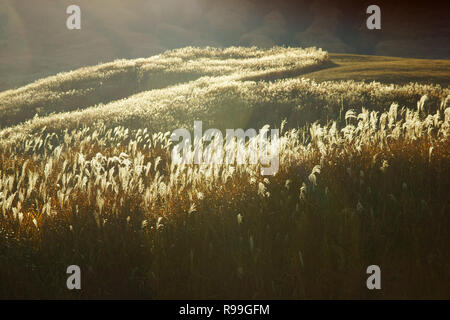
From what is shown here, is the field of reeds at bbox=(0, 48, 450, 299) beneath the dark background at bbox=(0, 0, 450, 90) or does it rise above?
beneath

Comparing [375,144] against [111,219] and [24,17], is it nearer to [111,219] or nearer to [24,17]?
[111,219]

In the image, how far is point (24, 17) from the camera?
10994cm

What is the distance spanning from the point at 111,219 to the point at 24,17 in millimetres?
126680

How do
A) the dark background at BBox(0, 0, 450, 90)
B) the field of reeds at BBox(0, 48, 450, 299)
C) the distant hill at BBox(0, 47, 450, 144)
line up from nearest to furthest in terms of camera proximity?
the field of reeds at BBox(0, 48, 450, 299), the distant hill at BBox(0, 47, 450, 144), the dark background at BBox(0, 0, 450, 90)

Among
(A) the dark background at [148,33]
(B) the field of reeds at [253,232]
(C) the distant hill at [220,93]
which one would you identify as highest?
(A) the dark background at [148,33]

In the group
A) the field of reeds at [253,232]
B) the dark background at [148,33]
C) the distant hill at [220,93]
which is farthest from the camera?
the dark background at [148,33]

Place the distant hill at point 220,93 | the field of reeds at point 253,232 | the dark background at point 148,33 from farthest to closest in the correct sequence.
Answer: the dark background at point 148,33 → the distant hill at point 220,93 → the field of reeds at point 253,232

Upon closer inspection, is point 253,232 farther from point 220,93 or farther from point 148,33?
point 148,33

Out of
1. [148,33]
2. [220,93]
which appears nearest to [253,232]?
[220,93]

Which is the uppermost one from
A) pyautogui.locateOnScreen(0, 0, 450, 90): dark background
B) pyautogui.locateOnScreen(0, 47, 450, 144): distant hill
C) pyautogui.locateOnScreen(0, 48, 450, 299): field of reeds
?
pyautogui.locateOnScreen(0, 0, 450, 90): dark background

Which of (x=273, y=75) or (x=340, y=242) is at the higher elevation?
(x=273, y=75)

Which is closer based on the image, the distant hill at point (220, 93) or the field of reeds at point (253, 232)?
the field of reeds at point (253, 232)

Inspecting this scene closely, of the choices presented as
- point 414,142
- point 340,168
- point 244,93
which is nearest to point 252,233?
point 340,168
